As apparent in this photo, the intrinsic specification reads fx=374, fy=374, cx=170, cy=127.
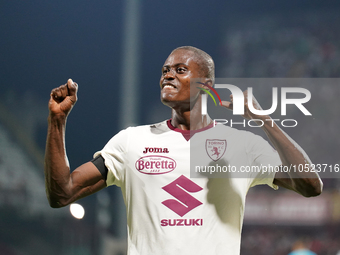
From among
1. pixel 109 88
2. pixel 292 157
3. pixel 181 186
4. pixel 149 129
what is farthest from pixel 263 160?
pixel 109 88

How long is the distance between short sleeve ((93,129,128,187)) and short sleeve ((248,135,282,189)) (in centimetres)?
55

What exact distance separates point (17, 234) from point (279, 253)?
2474 millimetres

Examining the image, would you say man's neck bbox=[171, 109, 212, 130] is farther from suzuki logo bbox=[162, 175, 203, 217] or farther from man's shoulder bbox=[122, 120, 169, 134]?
suzuki logo bbox=[162, 175, 203, 217]

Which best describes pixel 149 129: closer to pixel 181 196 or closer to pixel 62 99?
pixel 181 196

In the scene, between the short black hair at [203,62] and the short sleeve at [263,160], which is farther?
the short black hair at [203,62]

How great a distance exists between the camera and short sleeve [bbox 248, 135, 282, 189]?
5.16 feet

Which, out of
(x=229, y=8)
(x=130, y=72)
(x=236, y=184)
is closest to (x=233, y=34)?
(x=229, y=8)

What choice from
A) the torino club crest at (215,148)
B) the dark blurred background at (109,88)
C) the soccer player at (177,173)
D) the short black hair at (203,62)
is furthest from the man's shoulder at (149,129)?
the dark blurred background at (109,88)

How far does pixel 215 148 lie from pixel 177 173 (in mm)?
214

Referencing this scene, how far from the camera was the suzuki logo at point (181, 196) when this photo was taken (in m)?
1.52

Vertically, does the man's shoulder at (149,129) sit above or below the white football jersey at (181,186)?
above

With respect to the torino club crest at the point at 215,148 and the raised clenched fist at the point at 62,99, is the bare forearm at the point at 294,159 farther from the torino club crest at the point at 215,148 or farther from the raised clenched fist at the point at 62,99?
the raised clenched fist at the point at 62,99

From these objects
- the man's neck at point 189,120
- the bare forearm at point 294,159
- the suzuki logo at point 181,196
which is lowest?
the suzuki logo at point 181,196

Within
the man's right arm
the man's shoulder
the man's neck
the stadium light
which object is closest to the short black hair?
the man's neck
